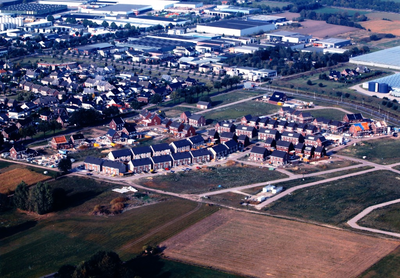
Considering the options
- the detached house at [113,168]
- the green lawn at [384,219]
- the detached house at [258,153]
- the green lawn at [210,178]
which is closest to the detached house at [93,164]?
the detached house at [113,168]

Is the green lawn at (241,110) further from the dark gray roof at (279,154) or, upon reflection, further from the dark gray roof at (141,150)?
the dark gray roof at (279,154)

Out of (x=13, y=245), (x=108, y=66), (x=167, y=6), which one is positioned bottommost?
(x=13, y=245)

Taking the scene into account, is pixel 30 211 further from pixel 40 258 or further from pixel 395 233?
pixel 395 233

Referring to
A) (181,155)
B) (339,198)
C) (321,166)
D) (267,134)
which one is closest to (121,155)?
(181,155)

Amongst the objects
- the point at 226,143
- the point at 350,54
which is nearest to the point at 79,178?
the point at 226,143

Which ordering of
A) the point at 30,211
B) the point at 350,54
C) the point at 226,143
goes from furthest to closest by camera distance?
1. the point at 350,54
2. the point at 226,143
3. the point at 30,211

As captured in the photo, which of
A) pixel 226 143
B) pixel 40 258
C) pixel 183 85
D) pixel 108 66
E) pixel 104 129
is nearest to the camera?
pixel 40 258
